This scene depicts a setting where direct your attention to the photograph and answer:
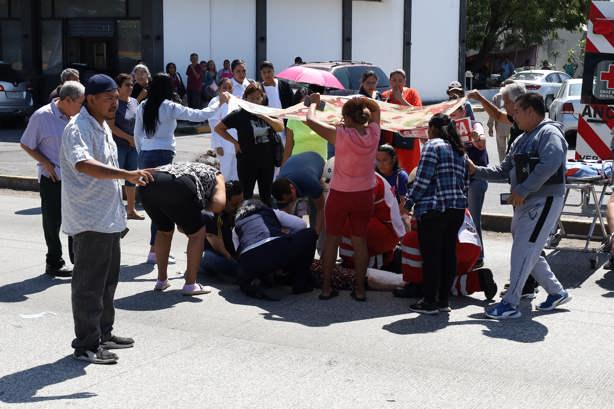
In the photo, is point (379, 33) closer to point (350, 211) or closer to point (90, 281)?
Answer: point (350, 211)

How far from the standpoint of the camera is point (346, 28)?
3234 centimetres

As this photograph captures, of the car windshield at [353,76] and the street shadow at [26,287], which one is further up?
the car windshield at [353,76]

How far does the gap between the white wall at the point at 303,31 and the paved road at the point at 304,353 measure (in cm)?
2154

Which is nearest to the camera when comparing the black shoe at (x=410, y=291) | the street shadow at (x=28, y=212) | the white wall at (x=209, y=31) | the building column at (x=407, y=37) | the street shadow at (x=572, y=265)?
the black shoe at (x=410, y=291)

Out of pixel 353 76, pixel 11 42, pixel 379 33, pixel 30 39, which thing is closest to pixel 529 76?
pixel 379 33

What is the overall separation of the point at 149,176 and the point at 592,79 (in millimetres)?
6867

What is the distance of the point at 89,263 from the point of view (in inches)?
246

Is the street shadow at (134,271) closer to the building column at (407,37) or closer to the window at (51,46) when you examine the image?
the window at (51,46)

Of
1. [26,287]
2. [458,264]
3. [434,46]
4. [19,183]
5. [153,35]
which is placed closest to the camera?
[458,264]

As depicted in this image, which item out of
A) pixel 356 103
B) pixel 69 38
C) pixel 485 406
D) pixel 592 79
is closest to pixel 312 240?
pixel 356 103

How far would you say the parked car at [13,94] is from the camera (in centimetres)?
2412

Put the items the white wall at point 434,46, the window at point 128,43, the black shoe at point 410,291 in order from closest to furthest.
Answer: the black shoe at point 410,291 < the window at point 128,43 < the white wall at point 434,46

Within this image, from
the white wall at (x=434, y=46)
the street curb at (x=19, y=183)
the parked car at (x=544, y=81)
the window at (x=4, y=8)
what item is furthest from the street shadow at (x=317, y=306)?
the white wall at (x=434, y=46)

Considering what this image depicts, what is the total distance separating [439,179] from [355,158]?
2.41 feet
